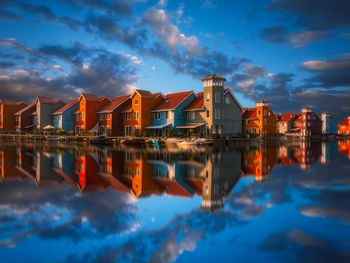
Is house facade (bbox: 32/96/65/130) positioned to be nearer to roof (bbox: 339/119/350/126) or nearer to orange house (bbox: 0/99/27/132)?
orange house (bbox: 0/99/27/132)

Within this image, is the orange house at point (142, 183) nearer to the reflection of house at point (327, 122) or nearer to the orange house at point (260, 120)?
the orange house at point (260, 120)

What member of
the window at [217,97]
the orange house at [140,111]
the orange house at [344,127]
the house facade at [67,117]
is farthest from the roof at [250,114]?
the orange house at [344,127]

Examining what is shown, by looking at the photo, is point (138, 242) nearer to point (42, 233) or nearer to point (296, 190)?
point (42, 233)

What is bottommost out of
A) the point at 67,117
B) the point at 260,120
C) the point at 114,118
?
the point at 114,118

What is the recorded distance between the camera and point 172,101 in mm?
55469

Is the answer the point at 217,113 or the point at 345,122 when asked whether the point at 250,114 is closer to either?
the point at 217,113

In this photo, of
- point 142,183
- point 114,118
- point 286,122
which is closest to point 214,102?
point 114,118

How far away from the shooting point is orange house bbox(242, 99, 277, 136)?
71.2 m

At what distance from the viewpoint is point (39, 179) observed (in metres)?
14.8

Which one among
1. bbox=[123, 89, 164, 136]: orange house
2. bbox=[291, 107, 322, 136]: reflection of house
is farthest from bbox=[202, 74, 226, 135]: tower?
bbox=[291, 107, 322, 136]: reflection of house

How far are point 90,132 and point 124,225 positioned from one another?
56.9 m

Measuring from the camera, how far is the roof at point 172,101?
53.2 metres

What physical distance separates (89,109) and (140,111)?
1613 centimetres

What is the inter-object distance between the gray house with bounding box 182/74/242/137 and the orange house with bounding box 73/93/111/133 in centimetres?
2339
